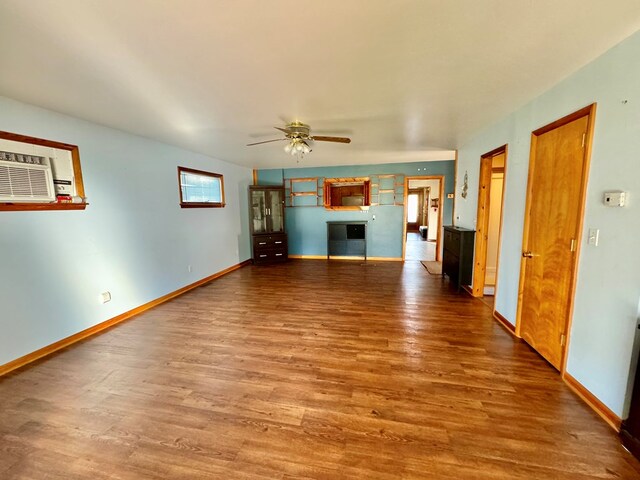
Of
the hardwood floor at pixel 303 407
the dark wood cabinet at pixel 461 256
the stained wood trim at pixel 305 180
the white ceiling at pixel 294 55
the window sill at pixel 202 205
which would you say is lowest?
the hardwood floor at pixel 303 407

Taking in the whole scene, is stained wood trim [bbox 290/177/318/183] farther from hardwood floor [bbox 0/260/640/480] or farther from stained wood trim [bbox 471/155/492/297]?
hardwood floor [bbox 0/260/640/480]

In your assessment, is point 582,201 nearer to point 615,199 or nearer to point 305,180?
point 615,199

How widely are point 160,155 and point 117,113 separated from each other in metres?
1.28

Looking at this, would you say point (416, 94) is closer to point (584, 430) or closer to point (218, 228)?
point (584, 430)

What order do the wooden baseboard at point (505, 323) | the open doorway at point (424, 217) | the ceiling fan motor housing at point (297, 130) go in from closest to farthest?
the wooden baseboard at point (505, 323) < the ceiling fan motor housing at point (297, 130) < the open doorway at point (424, 217)

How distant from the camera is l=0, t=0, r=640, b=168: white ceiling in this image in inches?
51.2

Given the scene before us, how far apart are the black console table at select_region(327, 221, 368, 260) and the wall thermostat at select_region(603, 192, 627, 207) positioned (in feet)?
15.7

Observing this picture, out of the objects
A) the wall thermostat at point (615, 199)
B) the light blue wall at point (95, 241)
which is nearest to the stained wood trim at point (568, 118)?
the wall thermostat at point (615, 199)

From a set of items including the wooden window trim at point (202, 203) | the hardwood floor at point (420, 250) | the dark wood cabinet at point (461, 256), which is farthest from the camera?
the hardwood floor at point (420, 250)

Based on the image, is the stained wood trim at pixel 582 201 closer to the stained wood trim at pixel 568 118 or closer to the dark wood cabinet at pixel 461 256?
the stained wood trim at pixel 568 118

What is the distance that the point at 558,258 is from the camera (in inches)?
83.1

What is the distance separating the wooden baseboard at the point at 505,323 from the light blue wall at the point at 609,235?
30.2 inches

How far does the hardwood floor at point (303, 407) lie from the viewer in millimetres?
1382

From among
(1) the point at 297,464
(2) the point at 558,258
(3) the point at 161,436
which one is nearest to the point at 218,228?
(3) the point at 161,436
